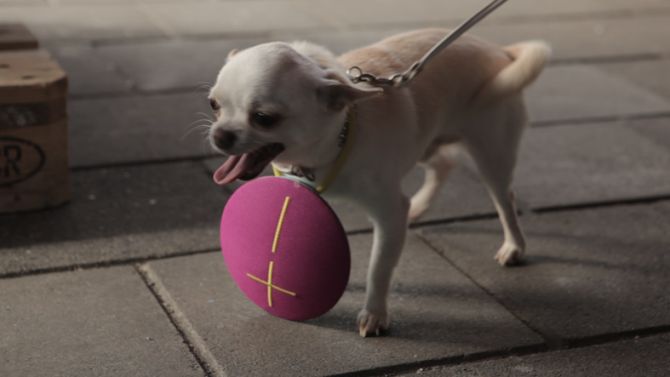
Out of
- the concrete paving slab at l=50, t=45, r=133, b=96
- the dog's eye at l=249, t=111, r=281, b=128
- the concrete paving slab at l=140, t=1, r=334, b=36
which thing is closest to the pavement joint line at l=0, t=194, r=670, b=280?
the dog's eye at l=249, t=111, r=281, b=128

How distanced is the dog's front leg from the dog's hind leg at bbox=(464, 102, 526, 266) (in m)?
0.49

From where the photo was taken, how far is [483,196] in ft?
14.2

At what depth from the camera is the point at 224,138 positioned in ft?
8.77

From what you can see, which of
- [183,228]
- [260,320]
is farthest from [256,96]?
[183,228]

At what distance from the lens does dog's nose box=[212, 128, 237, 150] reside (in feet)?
8.76

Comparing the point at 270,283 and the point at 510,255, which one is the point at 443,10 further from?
the point at 270,283

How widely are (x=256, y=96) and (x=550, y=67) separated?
4.00 metres

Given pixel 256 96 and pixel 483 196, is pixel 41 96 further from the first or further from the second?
pixel 483 196

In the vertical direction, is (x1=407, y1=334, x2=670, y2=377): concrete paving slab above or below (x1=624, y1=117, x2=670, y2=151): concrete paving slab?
above

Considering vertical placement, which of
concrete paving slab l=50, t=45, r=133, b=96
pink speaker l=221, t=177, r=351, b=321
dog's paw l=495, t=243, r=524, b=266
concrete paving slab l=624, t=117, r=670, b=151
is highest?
pink speaker l=221, t=177, r=351, b=321

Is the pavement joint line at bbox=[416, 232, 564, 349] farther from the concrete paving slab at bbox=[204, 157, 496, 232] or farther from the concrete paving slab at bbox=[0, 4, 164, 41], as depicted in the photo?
the concrete paving slab at bbox=[0, 4, 164, 41]

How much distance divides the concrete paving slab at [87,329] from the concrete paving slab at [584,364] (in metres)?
0.81

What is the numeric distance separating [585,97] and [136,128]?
2576 mm

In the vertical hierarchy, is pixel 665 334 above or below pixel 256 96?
below
